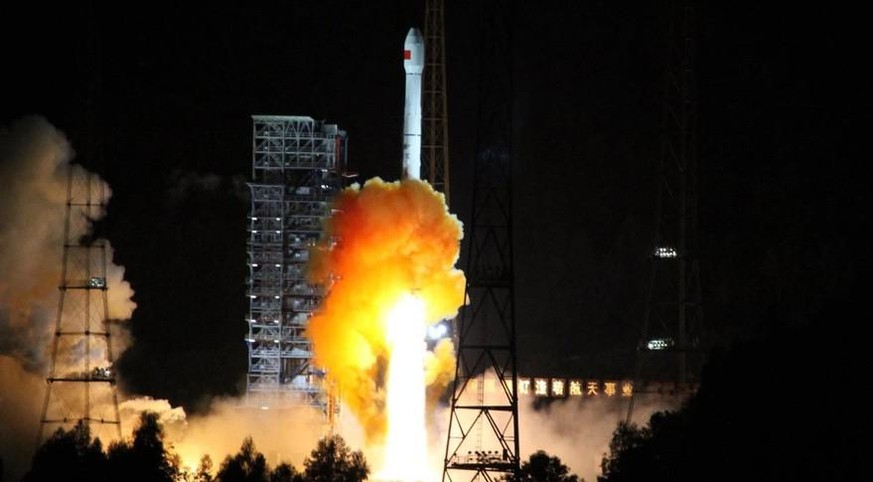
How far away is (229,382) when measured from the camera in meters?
80.6

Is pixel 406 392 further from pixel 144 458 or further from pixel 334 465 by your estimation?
pixel 144 458

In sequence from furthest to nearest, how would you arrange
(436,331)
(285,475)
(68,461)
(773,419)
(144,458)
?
(436,331) → (285,475) → (144,458) → (68,461) → (773,419)

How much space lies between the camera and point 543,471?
197 feet

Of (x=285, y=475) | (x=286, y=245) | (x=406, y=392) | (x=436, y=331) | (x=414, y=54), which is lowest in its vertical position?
(x=285, y=475)

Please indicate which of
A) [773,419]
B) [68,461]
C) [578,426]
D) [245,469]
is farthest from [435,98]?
[773,419]

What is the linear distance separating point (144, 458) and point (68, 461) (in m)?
2.07

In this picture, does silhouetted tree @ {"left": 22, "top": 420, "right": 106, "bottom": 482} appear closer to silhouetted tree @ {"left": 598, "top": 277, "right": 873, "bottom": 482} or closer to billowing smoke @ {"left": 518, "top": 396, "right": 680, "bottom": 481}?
silhouetted tree @ {"left": 598, "top": 277, "right": 873, "bottom": 482}

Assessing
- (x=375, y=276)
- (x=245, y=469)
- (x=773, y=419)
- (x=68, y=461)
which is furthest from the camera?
(x=375, y=276)

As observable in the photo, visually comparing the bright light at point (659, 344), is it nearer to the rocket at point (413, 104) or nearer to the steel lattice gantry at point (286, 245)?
the rocket at point (413, 104)

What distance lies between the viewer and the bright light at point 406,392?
65688 millimetres

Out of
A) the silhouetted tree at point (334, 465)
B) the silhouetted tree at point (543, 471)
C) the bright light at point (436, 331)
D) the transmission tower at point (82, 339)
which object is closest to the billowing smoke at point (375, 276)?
the bright light at point (436, 331)

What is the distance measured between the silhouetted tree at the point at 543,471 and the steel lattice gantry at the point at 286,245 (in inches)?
411

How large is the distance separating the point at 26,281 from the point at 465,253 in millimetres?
17214

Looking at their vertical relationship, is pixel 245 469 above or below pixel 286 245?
below
